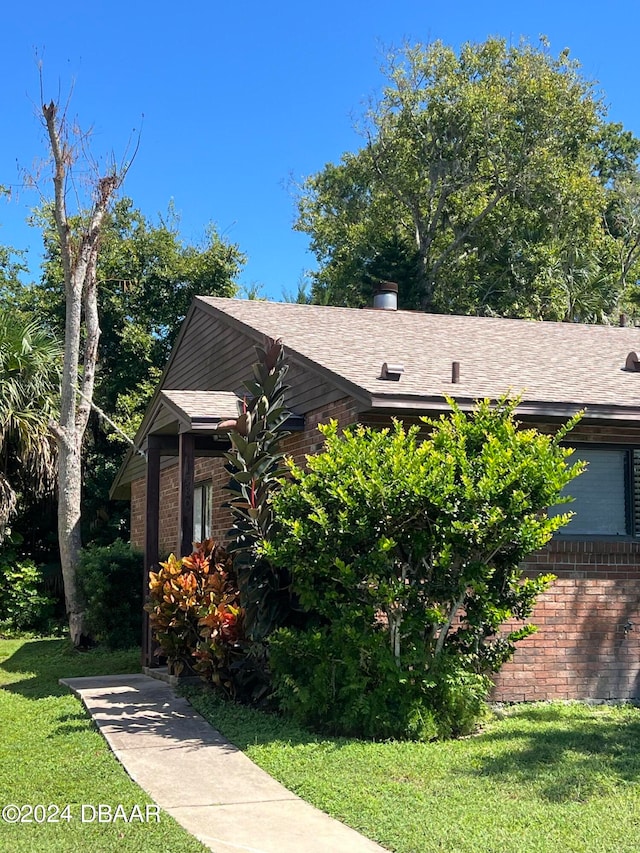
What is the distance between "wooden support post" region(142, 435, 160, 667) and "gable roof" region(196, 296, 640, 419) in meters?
2.14

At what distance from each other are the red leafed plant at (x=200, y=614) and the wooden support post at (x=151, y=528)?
1264 millimetres

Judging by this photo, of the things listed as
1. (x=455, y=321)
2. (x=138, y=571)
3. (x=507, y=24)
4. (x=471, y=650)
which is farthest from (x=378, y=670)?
(x=507, y=24)

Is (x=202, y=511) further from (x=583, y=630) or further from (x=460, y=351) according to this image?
(x=583, y=630)

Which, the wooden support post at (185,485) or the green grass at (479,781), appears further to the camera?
the wooden support post at (185,485)

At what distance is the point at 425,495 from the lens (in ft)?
24.9

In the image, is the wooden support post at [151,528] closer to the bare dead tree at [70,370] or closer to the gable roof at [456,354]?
the gable roof at [456,354]

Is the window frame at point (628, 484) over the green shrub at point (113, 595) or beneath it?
over

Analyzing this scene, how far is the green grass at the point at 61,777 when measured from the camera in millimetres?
5227

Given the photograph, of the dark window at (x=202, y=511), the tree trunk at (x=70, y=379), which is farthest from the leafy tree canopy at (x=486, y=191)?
the dark window at (x=202, y=511)

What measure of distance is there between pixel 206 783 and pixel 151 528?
5137 millimetres

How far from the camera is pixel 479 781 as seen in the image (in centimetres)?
636

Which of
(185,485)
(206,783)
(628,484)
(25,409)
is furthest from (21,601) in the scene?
(206,783)

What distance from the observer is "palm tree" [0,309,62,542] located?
54.1 ft

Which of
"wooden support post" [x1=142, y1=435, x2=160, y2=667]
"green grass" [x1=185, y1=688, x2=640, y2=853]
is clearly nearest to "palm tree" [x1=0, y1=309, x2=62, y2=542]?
"wooden support post" [x1=142, y1=435, x2=160, y2=667]
